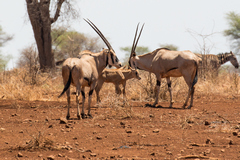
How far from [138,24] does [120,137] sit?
6137mm

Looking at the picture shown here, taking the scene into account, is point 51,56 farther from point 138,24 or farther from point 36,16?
point 138,24

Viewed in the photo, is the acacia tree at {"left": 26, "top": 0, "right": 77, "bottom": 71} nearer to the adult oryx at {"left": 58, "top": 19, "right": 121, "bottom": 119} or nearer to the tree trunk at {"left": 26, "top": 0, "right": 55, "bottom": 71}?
the tree trunk at {"left": 26, "top": 0, "right": 55, "bottom": 71}

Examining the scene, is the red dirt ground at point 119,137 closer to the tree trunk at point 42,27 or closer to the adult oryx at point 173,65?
the adult oryx at point 173,65

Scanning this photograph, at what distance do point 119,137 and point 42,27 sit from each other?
44.3 ft

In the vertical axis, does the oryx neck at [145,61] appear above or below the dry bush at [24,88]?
above

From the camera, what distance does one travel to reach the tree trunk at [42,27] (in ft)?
57.5

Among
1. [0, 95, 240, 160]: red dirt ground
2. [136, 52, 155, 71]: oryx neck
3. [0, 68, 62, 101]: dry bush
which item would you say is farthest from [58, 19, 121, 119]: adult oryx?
[0, 68, 62, 101]: dry bush

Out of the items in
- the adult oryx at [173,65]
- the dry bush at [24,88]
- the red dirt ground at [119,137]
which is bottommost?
the red dirt ground at [119,137]

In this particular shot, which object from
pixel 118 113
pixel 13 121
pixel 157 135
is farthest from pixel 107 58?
pixel 157 135

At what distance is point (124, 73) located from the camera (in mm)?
12789

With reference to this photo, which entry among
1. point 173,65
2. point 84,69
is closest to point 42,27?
point 173,65

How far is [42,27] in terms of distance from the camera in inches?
718

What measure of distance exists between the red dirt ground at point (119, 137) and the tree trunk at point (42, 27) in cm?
970

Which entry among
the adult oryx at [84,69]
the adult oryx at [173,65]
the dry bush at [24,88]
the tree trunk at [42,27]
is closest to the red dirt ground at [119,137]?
the adult oryx at [84,69]
